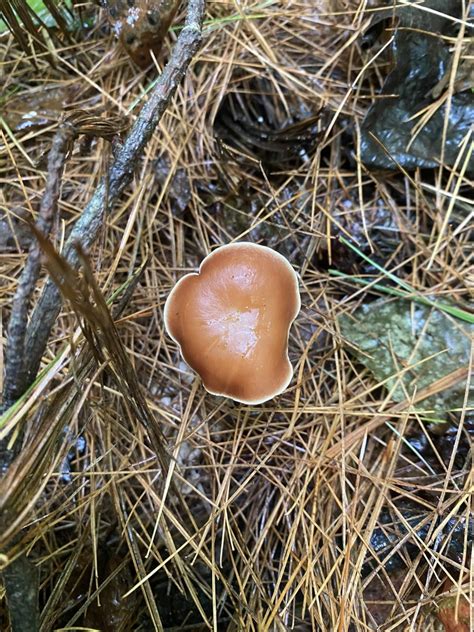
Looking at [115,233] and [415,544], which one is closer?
[415,544]

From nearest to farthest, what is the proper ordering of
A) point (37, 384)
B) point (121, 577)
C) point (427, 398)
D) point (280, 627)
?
point (37, 384), point (280, 627), point (121, 577), point (427, 398)

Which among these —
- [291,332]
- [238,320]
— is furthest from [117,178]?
[291,332]

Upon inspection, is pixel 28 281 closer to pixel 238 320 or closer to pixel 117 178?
pixel 117 178

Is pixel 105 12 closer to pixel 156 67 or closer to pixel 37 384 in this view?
pixel 156 67

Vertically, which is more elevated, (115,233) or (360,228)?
(115,233)

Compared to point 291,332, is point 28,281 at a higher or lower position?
higher

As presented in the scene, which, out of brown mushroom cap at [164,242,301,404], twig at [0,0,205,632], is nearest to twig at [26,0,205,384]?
twig at [0,0,205,632]

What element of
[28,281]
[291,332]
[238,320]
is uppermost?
[28,281]

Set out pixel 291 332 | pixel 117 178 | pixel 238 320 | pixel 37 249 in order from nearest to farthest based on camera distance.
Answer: pixel 37 249 → pixel 117 178 → pixel 238 320 → pixel 291 332

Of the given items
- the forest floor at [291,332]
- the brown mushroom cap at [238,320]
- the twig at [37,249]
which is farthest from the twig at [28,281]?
the brown mushroom cap at [238,320]

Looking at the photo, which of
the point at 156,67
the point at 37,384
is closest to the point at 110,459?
the point at 37,384
